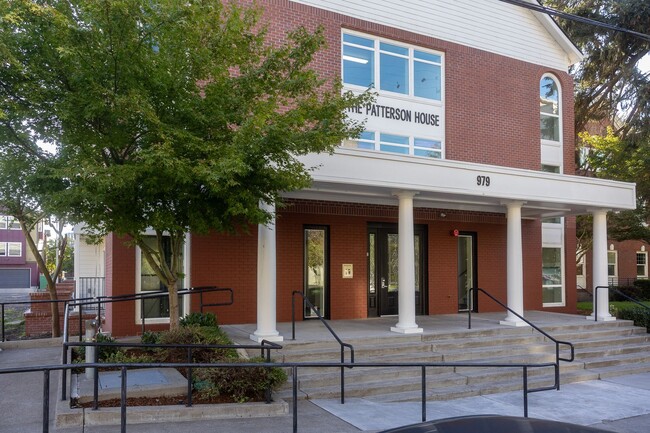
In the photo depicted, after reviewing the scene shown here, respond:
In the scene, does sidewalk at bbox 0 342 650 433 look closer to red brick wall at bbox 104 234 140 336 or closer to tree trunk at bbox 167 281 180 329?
red brick wall at bbox 104 234 140 336

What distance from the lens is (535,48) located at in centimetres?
1838

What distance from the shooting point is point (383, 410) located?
328 inches

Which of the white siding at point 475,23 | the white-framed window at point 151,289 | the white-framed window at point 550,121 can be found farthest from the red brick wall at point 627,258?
the white-framed window at point 151,289

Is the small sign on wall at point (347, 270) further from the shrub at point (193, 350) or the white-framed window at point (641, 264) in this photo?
the white-framed window at point (641, 264)

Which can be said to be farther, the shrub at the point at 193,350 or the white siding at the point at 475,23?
the white siding at the point at 475,23

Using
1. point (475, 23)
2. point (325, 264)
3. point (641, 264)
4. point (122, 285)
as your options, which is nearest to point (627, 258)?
point (641, 264)

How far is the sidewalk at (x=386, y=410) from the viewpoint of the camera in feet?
23.3

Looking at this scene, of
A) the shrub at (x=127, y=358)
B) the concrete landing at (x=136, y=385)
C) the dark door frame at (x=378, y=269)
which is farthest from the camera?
the dark door frame at (x=378, y=269)

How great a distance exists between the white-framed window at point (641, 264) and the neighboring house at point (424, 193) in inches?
945

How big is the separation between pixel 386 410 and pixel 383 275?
283 inches

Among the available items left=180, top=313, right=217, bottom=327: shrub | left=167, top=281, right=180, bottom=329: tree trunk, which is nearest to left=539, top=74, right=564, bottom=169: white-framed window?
left=180, top=313, right=217, bottom=327: shrub

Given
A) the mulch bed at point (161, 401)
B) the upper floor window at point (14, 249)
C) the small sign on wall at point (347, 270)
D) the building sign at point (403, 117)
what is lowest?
the mulch bed at point (161, 401)

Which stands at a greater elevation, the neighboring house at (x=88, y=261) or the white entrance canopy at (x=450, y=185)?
the white entrance canopy at (x=450, y=185)

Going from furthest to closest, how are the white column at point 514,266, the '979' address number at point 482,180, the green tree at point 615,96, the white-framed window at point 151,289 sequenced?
1. the green tree at point 615,96
2. the white column at point 514,266
3. the '979' address number at point 482,180
4. the white-framed window at point 151,289
